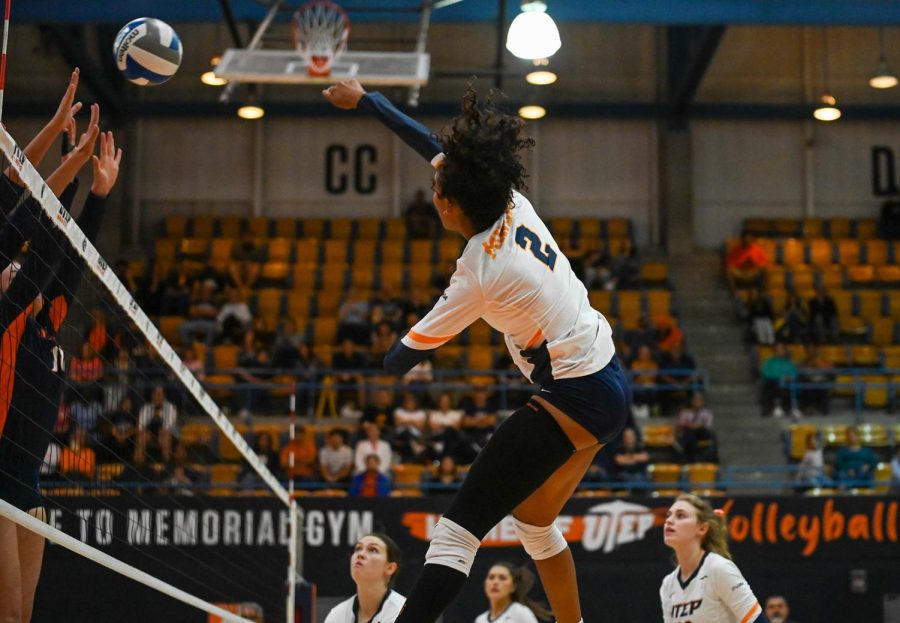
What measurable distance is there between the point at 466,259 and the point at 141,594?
10.6m

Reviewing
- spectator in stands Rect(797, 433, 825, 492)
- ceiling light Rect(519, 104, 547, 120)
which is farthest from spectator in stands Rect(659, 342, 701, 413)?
ceiling light Rect(519, 104, 547, 120)

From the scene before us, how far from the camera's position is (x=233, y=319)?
20.0m

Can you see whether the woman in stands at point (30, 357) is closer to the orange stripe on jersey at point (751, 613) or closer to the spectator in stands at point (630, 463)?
the orange stripe on jersey at point (751, 613)

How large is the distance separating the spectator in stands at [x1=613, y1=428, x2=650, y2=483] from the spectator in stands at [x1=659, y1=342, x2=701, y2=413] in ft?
7.13

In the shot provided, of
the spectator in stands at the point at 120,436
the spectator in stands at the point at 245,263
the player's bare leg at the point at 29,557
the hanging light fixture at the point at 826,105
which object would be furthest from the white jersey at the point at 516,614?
the hanging light fixture at the point at 826,105

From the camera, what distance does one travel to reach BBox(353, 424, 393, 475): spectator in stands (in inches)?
598

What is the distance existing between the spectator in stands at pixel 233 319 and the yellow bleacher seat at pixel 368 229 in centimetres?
388

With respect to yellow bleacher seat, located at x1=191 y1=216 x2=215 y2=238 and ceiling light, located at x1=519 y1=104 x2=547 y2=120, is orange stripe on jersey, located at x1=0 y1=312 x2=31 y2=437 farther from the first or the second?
yellow bleacher seat, located at x1=191 y1=216 x2=215 y2=238

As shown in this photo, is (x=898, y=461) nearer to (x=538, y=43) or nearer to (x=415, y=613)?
(x=538, y=43)

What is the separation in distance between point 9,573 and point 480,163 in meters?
2.47

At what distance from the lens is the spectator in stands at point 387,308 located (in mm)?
19469

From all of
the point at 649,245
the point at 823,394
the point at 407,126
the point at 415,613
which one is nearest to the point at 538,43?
the point at 407,126

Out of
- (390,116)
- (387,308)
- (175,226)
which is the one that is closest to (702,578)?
(390,116)

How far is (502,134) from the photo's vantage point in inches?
161
